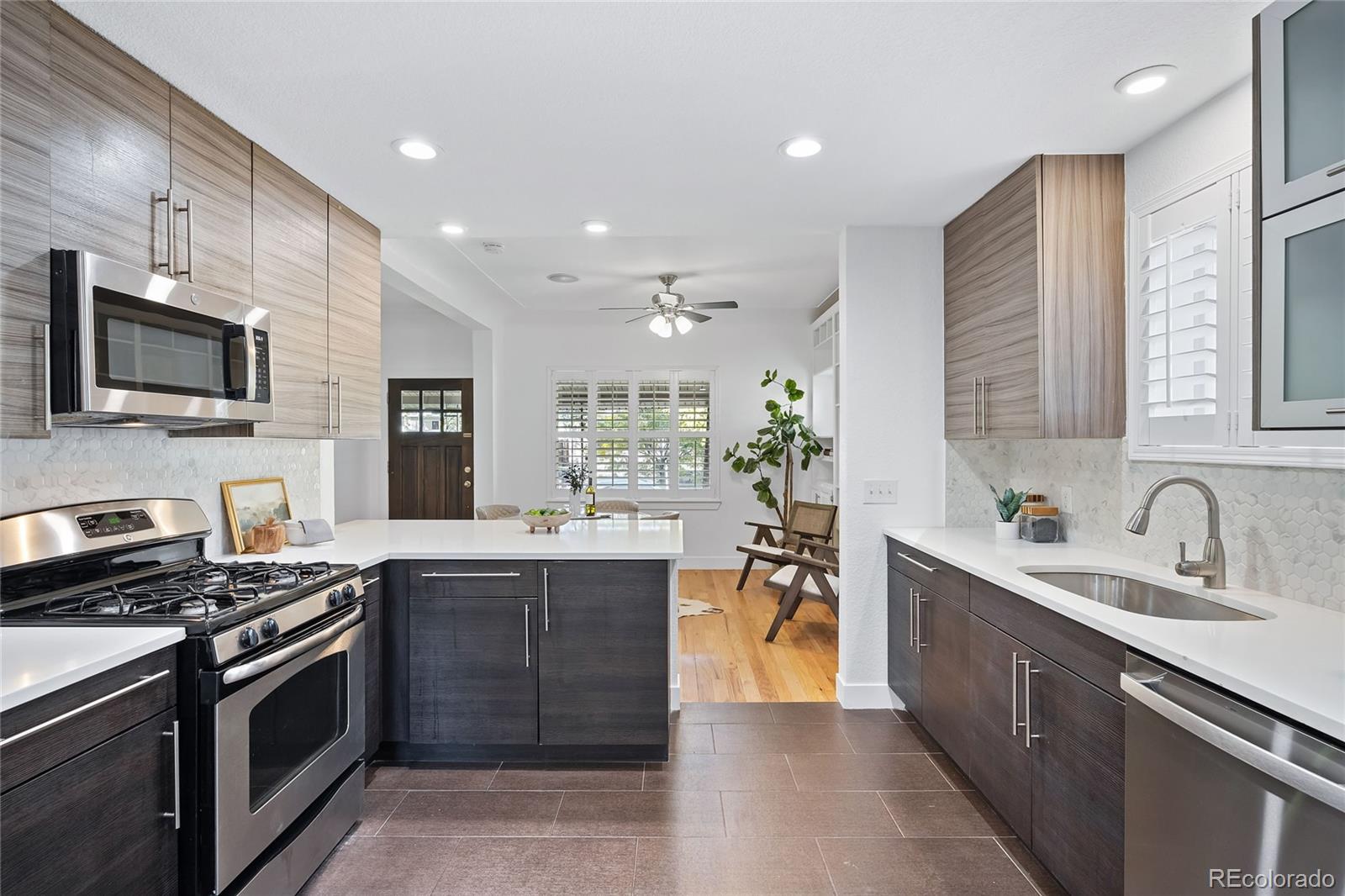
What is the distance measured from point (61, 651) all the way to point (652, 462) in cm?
578

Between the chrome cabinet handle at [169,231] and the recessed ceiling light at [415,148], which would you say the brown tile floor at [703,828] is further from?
the recessed ceiling light at [415,148]

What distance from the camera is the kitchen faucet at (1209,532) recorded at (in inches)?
79.9

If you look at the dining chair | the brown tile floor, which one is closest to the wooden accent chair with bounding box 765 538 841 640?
the brown tile floor

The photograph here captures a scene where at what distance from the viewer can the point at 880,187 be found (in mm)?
2893

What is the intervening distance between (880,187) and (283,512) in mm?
2882

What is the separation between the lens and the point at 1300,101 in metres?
1.40

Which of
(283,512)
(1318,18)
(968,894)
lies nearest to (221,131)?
(283,512)

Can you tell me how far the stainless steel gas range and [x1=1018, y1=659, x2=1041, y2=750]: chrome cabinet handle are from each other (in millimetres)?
2106

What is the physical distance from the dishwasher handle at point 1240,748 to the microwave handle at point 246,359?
2553 mm

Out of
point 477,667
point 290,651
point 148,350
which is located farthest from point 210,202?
point 477,667

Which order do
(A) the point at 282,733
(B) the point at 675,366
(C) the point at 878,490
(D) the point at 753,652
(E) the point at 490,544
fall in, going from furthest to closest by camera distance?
(B) the point at 675,366 < (D) the point at 753,652 < (C) the point at 878,490 < (E) the point at 490,544 < (A) the point at 282,733

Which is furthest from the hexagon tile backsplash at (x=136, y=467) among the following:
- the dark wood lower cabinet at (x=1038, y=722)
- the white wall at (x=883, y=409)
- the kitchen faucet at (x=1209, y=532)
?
the kitchen faucet at (x=1209, y=532)

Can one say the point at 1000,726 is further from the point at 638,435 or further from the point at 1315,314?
the point at 638,435

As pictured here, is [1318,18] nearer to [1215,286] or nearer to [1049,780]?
[1215,286]
